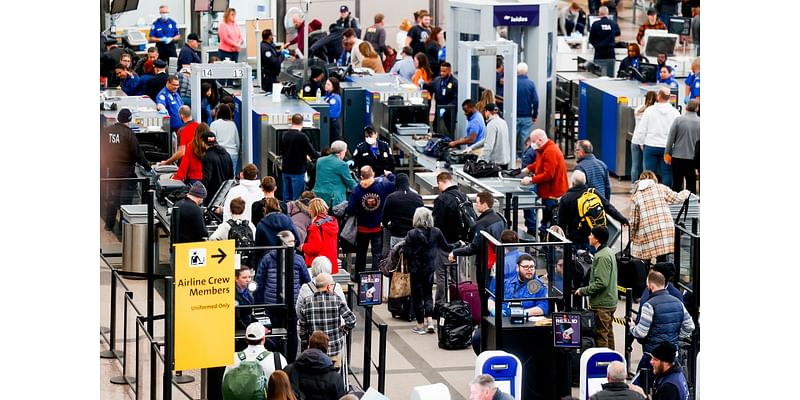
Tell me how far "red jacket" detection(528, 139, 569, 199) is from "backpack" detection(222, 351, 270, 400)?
20.9ft

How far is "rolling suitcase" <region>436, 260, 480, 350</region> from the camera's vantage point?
44.5 feet

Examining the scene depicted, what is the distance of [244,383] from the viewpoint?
35.0ft

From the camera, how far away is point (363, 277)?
12.7 meters

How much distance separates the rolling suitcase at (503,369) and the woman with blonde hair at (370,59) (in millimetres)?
14261

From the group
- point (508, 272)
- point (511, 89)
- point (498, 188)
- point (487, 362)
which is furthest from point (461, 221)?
point (511, 89)

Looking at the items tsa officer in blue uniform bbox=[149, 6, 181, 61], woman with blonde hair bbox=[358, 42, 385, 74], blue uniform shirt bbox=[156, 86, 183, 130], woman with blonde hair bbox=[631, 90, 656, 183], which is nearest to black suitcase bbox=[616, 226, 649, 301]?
woman with blonde hair bbox=[631, 90, 656, 183]

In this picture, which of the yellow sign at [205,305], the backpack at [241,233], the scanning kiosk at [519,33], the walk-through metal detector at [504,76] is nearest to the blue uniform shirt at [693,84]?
the scanning kiosk at [519,33]

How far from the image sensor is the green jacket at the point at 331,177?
16281 mm

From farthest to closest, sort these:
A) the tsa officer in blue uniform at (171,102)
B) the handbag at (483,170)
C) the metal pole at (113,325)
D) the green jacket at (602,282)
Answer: the tsa officer in blue uniform at (171,102)
the handbag at (483,170)
the metal pole at (113,325)
the green jacket at (602,282)

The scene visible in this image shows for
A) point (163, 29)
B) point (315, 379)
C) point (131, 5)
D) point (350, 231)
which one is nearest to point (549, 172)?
point (350, 231)

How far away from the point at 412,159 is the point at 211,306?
8.51 metres

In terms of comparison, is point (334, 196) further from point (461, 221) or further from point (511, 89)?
point (511, 89)

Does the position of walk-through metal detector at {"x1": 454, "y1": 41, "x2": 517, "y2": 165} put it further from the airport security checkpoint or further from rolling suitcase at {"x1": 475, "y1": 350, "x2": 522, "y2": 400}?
rolling suitcase at {"x1": 475, "y1": 350, "x2": 522, "y2": 400}

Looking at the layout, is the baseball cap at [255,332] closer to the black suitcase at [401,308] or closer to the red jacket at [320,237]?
the red jacket at [320,237]
